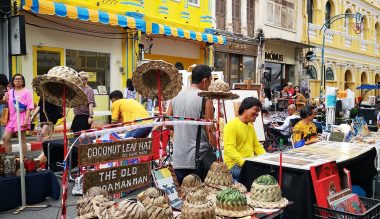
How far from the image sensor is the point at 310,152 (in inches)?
174

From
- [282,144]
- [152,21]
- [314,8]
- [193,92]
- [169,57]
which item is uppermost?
[314,8]

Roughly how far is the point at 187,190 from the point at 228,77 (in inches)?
612

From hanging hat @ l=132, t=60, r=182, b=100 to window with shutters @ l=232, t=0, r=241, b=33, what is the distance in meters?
15.2

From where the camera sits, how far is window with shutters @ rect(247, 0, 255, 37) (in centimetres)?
1939

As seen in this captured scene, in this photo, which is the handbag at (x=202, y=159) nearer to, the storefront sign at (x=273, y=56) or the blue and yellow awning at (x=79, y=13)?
the blue and yellow awning at (x=79, y=13)

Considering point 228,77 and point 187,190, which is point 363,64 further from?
point 187,190

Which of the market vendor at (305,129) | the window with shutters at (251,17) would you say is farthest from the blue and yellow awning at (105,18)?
the market vendor at (305,129)

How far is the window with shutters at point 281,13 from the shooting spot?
20.8m

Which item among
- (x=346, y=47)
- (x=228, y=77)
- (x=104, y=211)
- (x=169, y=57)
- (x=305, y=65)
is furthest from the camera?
(x=346, y=47)

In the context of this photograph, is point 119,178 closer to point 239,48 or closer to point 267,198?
point 267,198

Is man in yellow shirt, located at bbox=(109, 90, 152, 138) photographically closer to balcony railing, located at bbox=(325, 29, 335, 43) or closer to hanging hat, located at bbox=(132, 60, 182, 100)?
hanging hat, located at bbox=(132, 60, 182, 100)

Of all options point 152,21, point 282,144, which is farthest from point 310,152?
point 152,21

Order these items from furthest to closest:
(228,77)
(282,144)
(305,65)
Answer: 1. (305,65)
2. (228,77)
3. (282,144)

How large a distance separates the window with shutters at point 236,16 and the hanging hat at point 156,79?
50.0 feet
